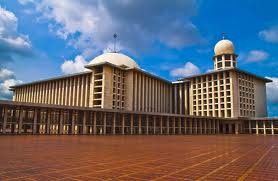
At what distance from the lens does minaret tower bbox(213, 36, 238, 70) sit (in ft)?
275

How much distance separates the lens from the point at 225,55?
84.4 metres

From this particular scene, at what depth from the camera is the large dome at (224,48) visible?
83.8 metres

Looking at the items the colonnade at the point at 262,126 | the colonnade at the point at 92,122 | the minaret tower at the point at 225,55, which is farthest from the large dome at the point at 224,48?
the colonnade at the point at 92,122

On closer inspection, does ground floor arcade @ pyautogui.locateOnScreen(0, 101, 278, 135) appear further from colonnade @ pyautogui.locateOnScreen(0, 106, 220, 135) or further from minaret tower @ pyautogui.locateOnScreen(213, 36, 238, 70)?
minaret tower @ pyautogui.locateOnScreen(213, 36, 238, 70)

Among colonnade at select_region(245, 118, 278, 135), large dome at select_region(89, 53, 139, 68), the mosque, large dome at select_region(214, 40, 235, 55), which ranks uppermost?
large dome at select_region(214, 40, 235, 55)

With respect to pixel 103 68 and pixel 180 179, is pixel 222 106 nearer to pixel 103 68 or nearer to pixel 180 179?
pixel 103 68

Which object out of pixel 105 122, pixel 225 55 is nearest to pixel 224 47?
pixel 225 55

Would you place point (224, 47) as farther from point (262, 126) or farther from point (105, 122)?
point (105, 122)

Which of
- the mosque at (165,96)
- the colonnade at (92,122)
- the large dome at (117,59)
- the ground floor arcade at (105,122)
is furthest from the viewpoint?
the large dome at (117,59)

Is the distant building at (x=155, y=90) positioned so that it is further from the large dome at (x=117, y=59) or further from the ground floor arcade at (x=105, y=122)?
the ground floor arcade at (x=105, y=122)

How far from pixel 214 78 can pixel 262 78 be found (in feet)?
59.1

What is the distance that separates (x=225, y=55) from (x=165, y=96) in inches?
1000

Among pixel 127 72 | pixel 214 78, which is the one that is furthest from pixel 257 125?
pixel 127 72

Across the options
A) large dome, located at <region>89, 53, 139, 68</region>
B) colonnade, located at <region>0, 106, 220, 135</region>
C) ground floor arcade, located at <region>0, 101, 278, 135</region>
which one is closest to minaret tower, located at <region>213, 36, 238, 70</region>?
ground floor arcade, located at <region>0, 101, 278, 135</region>
